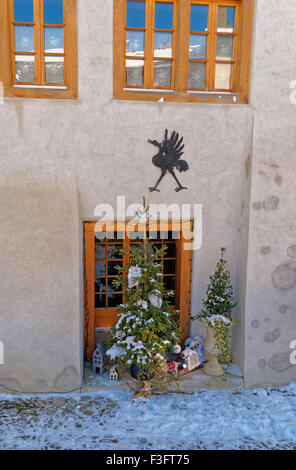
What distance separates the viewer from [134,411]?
15.7ft

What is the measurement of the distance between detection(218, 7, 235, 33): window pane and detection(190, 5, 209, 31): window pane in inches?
8.0

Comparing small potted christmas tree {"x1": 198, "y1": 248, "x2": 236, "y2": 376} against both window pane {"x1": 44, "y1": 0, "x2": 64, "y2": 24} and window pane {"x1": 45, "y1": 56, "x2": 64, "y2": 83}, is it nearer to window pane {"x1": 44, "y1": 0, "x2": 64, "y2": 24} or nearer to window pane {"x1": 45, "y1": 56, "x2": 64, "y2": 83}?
window pane {"x1": 45, "y1": 56, "x2": 64, "y2": 83}

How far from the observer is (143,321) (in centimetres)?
499

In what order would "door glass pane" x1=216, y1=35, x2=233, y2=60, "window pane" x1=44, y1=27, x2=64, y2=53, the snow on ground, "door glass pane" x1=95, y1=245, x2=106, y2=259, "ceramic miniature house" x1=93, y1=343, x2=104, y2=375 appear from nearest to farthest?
the snow on ground, "window pane" x1=44, y1=27, x2=64, y2=53, "door glass pane" x1=216, y1=35, x2=233, y2=60, "ceramic miniature house" x1=93, y1=343, x2=104, y2=375, "door glass pane" x1=95, y1=245, x2=106, y2=259

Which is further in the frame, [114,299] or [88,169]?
[114,299]

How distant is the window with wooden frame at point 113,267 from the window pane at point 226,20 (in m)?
2.82

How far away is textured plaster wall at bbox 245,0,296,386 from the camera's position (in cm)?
501

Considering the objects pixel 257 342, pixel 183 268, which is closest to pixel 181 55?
pixel 183 268

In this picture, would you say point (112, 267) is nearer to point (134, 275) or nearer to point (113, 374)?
point (134, 275)

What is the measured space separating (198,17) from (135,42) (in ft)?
3.19

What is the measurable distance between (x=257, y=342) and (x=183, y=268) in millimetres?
1558

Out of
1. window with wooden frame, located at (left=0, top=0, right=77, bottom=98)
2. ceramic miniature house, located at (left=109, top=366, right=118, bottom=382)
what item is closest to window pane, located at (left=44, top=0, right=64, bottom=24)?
window with wooden frame, located at (left=0, top=0, right=77, bottom=98)

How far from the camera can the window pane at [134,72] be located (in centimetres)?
514

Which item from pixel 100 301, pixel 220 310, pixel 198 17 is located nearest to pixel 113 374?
pixel 100 301
